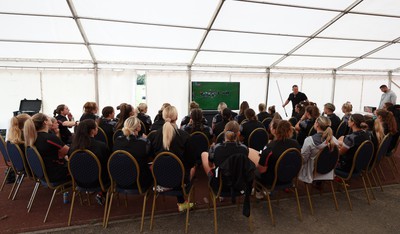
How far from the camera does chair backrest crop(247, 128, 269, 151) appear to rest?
3.79 meters

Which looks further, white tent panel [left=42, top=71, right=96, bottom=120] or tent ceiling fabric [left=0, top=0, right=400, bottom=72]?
white tent panel [left=42, top=71, right=96, bottom=120]

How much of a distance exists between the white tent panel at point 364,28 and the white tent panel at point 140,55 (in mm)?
3618

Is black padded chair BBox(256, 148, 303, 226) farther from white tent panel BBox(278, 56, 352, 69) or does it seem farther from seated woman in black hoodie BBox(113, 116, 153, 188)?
white tent panel BBox(278, 56, 352, 69)

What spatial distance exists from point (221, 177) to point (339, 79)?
855 centimetres

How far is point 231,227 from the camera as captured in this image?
96.3 inches

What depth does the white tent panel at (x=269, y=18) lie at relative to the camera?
4168mm

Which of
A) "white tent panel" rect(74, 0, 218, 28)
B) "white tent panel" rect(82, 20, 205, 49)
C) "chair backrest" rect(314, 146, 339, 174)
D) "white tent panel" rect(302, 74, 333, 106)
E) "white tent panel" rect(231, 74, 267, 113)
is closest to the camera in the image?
"chair backrest" rect(314, 146, 339, 174)

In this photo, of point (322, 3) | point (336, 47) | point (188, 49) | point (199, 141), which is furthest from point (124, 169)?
point (336, 47)

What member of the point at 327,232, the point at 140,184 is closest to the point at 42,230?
the point at 140,184

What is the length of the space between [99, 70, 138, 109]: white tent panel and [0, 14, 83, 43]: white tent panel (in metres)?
1.68

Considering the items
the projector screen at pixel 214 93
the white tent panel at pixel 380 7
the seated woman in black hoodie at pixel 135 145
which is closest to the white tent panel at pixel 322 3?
the white tent panel at pixel 380 7

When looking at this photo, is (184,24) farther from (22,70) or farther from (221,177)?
(22,70)

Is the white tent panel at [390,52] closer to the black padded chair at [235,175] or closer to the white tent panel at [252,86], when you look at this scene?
the white tent panel at [252,86]

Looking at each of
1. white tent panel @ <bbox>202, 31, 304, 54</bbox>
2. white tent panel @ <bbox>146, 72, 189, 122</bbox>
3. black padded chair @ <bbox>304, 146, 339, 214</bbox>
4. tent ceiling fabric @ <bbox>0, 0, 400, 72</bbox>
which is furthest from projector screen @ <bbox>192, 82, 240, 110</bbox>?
black padded chair @ <bbox>304, 146, 339, 214</bbox>
